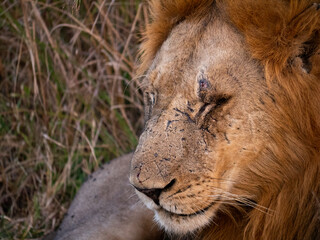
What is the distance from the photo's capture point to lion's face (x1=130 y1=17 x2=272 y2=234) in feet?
7.09

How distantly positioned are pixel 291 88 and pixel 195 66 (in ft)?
1.37

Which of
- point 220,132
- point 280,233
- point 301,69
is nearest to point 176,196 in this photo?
point 220,132

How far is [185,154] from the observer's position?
217cm

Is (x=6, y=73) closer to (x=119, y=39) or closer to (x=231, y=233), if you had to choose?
(x=119, y=39)

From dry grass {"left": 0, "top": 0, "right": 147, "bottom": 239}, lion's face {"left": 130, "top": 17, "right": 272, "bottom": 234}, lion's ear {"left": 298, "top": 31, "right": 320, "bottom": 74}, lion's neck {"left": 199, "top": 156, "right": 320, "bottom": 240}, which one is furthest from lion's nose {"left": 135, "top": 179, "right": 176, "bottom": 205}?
dry grass {"left": 0, "top": 0, "right": 147, "bottom": 239}

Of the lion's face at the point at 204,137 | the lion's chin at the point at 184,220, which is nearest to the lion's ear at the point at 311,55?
the lion's face at the point at 204,137

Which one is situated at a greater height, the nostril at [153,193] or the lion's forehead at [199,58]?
the lion's forehead at [199,58]

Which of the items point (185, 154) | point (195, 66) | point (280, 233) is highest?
point (195, 66)

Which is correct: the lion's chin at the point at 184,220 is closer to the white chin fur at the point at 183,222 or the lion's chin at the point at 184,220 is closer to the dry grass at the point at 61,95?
the white chin fur at the point at 183,222

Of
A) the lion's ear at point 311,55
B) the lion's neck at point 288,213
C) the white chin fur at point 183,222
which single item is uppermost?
the lion's ear at point 311,55

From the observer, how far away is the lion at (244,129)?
2.14m

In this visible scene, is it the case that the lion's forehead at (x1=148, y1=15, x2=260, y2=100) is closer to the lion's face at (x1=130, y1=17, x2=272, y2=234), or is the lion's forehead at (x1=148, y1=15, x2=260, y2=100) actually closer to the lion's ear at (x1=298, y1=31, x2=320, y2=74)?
the lion's face at (x1=130, y1=17, x2=272, y2=234)

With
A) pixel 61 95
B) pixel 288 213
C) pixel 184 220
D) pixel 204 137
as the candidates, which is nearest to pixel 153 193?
pixel 184 220

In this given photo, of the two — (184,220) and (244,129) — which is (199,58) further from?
(184,220)
